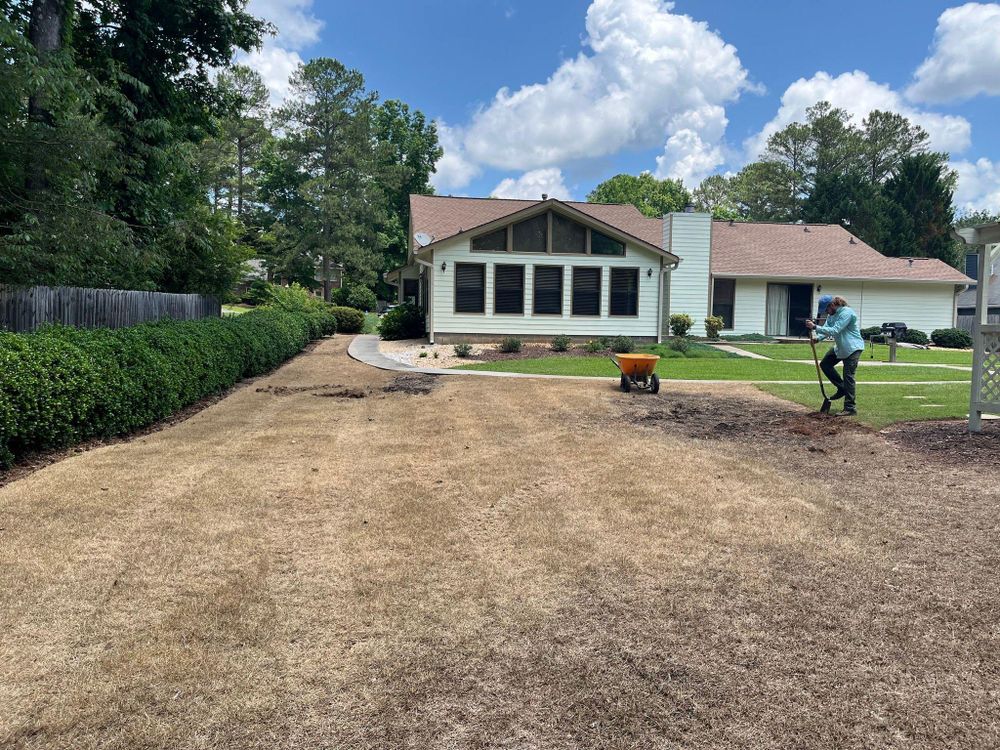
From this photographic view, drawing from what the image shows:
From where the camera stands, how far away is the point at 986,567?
4004mm

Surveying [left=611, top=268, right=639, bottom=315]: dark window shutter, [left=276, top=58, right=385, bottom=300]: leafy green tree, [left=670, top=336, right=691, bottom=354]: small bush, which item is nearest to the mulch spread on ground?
[left=670, top=336, right=691, bottom=354]: small bush

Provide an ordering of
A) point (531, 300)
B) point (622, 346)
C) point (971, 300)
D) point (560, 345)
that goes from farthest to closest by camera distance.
Result: point (971, 300) < point (531, 300) < point (622, 346) < point (560, 345)

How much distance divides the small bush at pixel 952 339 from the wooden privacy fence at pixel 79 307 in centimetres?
2688

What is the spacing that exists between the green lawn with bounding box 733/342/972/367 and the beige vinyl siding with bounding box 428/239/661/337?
3806 millimetres

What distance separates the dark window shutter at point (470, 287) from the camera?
69.8 feet

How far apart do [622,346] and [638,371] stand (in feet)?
27.4

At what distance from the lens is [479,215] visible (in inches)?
1073

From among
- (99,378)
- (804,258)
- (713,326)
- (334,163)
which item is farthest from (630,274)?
(334,163)

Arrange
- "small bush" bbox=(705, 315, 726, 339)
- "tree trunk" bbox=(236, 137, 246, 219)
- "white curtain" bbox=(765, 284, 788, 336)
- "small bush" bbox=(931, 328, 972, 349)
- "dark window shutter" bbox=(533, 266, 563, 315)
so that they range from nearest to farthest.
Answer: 1. "dark window shutter" bbox=(533, 266, 563, 315)
2. "small bush" bbox=(705, 315, 726, 339)
3. "small bush" bbox=(931, 328, 972, 349)
4. "white curtain" bbox=(765, 284, 788, 336)
5. "tree trunk" bbox=(236, 137, 246, 219)

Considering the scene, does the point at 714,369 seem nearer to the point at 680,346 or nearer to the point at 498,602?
the point at 680,346

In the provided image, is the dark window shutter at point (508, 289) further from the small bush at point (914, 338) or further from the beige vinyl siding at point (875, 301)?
the small bush at point (914, 338)

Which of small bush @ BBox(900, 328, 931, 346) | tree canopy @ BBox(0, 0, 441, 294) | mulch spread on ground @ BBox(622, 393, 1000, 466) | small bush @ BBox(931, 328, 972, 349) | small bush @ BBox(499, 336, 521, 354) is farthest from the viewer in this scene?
small bush @ BBox(900, 328, 931, 346)

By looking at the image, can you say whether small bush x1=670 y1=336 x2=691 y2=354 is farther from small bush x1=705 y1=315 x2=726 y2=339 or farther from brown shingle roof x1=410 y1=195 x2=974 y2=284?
brown shingle roof x1=410 y1=195 x2=974 y2=284

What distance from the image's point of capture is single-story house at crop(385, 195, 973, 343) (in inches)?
840
